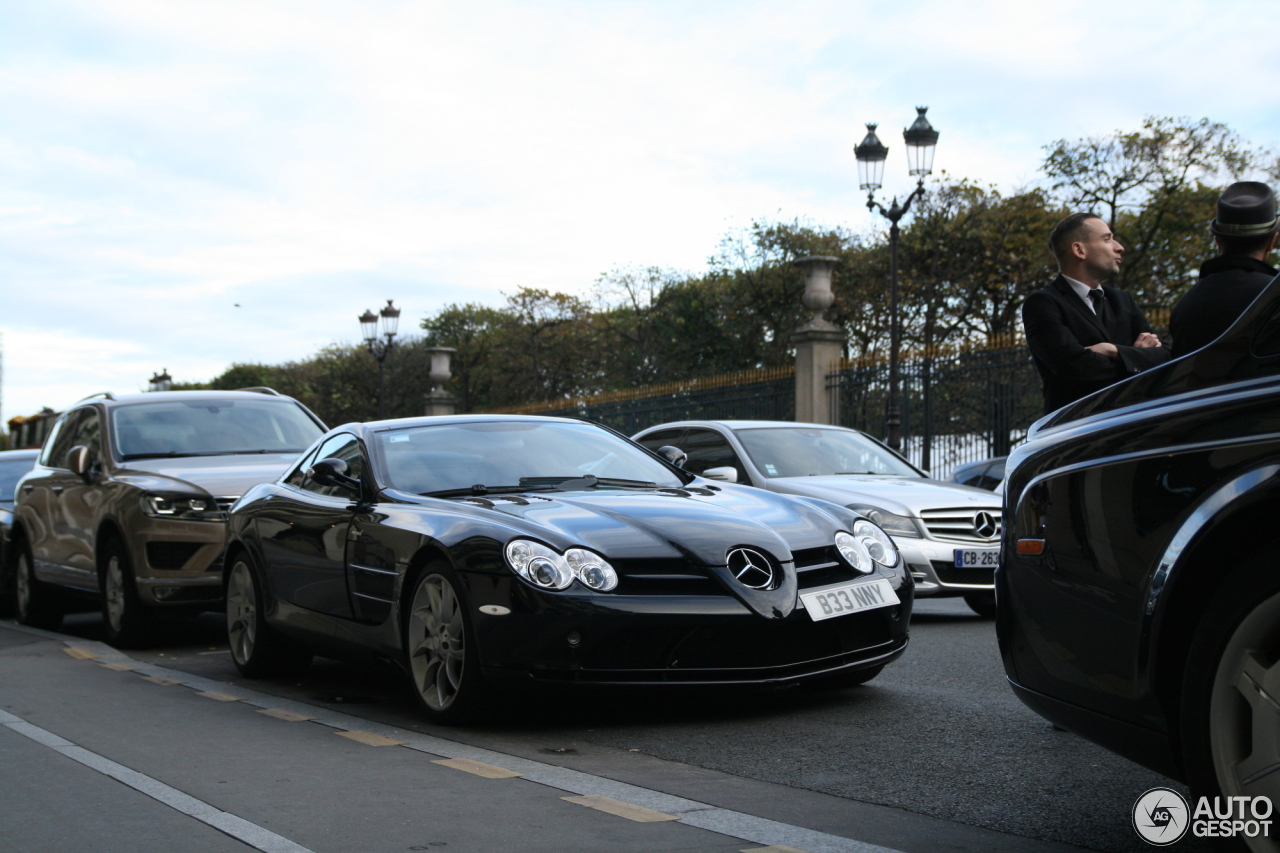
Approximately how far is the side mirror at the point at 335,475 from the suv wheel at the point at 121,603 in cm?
300

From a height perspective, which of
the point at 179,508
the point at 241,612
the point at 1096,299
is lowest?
the point at 241,612

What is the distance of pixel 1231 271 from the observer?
427cm

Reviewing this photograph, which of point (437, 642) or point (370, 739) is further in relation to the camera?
point (437, 642)

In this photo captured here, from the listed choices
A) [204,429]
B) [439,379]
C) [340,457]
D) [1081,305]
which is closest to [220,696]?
[340,457]

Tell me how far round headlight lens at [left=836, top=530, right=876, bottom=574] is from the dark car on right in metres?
2.35

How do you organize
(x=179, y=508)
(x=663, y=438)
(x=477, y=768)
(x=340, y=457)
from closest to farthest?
1. (x=477, y=768)
2. (x=340, y=457)
3. (x=179, y=508)
4. (x=663, y=438)

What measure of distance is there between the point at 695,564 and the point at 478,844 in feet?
6.13

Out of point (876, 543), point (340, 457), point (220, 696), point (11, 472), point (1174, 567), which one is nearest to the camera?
point (1174, 567)

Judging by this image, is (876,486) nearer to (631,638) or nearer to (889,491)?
(889,491)

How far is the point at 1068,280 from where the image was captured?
5.76m

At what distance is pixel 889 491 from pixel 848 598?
13.9ft

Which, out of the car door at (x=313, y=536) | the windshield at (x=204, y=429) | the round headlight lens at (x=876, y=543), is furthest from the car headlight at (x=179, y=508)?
the round headlight lens at (x=876, y=543)

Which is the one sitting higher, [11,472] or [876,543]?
[11,472]

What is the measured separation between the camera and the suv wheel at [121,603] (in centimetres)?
928
